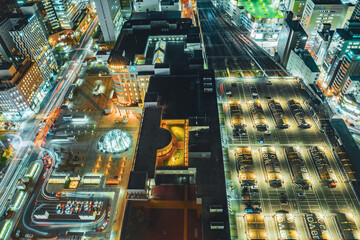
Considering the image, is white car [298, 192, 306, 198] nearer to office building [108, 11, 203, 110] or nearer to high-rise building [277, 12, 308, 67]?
office building [108, 11, 203, 110]

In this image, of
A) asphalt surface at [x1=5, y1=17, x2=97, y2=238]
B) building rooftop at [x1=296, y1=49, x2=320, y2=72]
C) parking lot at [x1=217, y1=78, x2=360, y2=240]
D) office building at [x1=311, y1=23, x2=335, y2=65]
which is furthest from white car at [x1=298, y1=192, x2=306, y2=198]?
office building at [x1=311, y1=23, x2=335, y2=65]

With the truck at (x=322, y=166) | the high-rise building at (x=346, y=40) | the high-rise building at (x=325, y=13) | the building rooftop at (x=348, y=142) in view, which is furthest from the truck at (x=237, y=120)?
the high-rise building at (x=325, y=13)

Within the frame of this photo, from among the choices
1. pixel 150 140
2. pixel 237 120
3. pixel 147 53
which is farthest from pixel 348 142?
pixel 147 53

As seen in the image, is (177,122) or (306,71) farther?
(306,71)

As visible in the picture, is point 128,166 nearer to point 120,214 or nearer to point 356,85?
point 120,214

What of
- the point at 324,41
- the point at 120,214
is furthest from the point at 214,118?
the point at 324,41

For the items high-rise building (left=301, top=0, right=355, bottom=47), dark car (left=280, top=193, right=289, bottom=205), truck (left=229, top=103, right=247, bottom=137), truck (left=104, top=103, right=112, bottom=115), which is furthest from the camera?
high-rise building (left=301, top=0, right=355, bottom=47)

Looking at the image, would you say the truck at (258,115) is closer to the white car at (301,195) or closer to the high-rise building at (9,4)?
the white car at (301,195)
